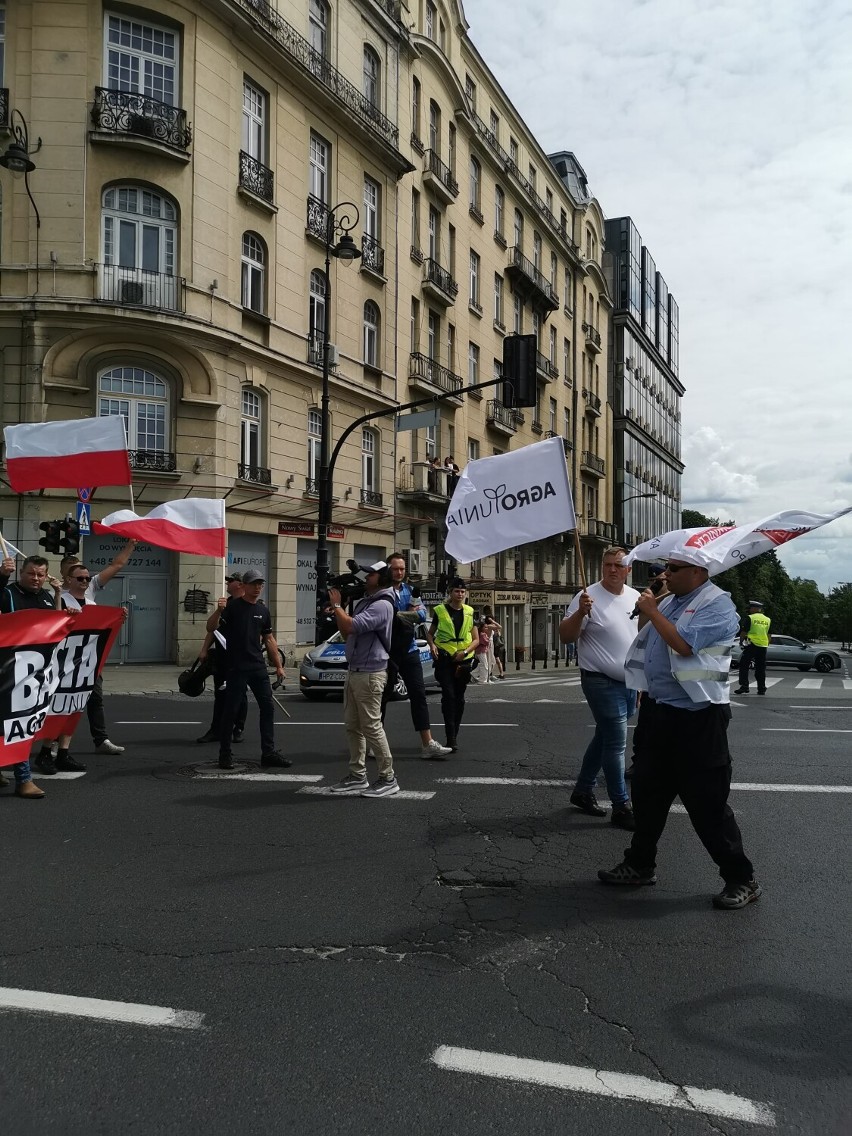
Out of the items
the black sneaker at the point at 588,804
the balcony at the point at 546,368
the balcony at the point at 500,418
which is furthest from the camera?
the balcony at the point at 546,368

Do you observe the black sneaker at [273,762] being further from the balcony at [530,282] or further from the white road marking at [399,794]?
the balcony at [530,282]

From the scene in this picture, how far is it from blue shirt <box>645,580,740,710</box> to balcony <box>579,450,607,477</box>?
48.9 meters

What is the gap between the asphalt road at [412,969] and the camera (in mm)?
2883

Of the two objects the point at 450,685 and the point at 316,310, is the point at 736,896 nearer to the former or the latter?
the point at 450,685

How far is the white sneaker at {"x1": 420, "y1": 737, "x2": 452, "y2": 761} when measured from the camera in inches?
363

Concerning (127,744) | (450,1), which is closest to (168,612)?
(127,744)

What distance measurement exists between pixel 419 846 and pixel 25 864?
236 centimetres

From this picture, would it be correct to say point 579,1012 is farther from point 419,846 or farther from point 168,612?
point 168,612

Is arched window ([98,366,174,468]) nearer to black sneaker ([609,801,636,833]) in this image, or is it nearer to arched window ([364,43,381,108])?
arched window ([364,43,381,108])

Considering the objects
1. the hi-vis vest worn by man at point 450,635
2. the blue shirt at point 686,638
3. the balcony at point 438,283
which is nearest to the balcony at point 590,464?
the balcony at point 438,283

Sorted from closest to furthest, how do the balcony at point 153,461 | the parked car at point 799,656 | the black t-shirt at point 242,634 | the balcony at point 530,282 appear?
the black t-shirt at point 242,634
the balcony at point 153,461
the parked car at point 799,656
the balcony at point 530,282

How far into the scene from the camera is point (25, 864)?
542cm

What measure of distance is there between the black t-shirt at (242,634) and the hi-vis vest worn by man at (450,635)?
189 centimetres

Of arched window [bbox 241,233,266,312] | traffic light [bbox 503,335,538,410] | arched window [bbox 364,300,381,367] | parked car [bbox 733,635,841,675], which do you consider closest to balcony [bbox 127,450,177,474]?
arched window [bbox 241,233,266,312]
